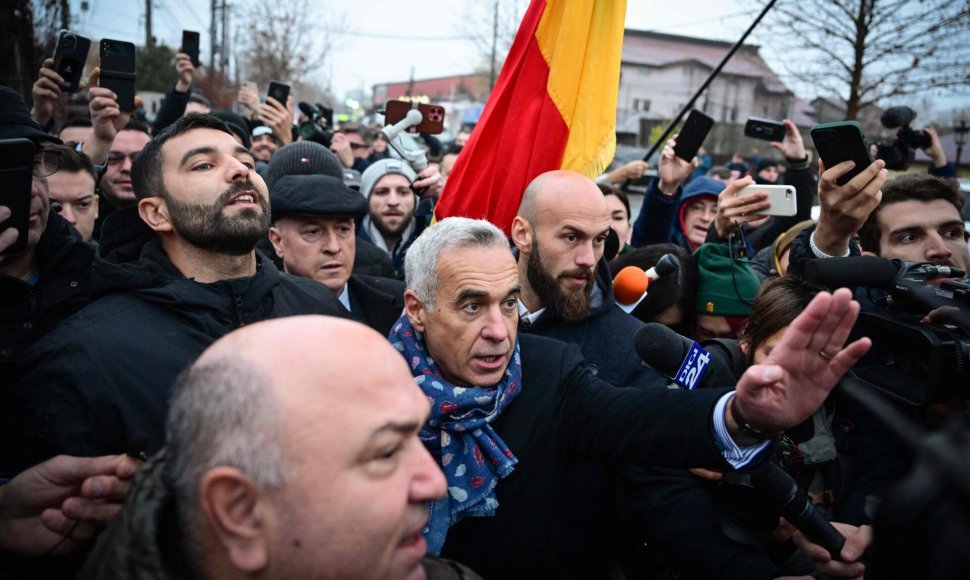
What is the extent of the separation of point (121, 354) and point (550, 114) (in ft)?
7.92

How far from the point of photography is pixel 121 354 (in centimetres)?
206

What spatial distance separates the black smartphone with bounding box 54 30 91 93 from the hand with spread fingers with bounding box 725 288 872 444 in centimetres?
394

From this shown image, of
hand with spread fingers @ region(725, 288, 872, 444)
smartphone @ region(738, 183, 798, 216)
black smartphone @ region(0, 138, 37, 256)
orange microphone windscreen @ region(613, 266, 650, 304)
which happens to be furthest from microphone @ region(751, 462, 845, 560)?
black smartphone @ region(0, 138, 37, 256)

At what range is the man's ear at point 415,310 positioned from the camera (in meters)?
→ 2.37

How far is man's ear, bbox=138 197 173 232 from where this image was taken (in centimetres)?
250

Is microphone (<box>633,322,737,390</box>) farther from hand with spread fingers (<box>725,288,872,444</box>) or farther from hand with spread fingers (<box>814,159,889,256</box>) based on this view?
hand with spread fingers (<box>814,159,889,256</box>)

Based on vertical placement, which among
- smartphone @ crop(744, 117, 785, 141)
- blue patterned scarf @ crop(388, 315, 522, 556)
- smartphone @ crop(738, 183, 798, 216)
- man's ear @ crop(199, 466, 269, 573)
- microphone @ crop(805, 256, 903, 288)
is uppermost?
smartphone @ crop(744, 117, 785, 141)

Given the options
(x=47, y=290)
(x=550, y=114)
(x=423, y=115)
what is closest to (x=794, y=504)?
(x=550, y=114)

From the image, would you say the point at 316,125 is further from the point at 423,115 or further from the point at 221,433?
the point at 221,433

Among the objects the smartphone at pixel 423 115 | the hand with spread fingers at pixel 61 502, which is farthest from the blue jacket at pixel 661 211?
the hand with spread fingers at pixel 61 502

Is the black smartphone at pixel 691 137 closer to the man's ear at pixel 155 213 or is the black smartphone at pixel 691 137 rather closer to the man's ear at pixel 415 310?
the man's ear at pixel 415 310

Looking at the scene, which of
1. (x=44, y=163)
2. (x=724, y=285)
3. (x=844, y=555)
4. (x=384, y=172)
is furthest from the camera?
(x=384, y=172)

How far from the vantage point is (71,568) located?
1807mm

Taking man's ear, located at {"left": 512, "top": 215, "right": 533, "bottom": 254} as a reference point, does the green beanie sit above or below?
below
